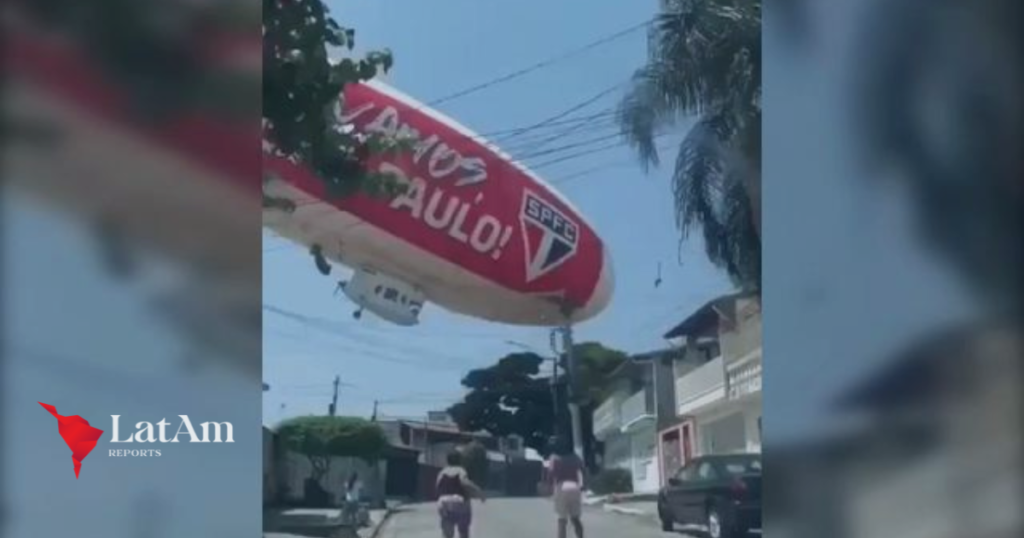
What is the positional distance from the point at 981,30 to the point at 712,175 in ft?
2.82

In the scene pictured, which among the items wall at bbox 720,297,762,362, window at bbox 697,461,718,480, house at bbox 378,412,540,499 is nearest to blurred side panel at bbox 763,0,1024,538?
wall at bbox 720,297,762,362

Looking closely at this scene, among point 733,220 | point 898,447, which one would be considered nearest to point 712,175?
point 733,220

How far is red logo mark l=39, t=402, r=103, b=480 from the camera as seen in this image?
14.5ft

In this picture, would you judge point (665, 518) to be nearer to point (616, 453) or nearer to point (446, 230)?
point (616, 453)

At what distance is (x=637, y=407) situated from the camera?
180 inches

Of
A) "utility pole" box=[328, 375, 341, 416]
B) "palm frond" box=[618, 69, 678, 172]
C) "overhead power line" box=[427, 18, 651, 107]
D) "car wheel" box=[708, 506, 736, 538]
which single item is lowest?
"car wheel" box=[708, 506, 736, 538]

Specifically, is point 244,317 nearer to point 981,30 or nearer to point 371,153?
point 371,153

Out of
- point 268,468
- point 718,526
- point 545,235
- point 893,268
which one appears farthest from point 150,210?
point 893,268

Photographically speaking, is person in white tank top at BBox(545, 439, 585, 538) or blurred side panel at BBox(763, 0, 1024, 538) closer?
person in white tank top at BBox(545, 439, 585, 538)

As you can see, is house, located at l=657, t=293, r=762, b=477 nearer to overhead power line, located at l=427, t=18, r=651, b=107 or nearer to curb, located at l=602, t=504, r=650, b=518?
curb, located at l=602, t=504, r=650, b=518

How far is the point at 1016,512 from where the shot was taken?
489 cm

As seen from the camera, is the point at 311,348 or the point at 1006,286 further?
the point at 1006,286

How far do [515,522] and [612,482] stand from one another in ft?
0.83

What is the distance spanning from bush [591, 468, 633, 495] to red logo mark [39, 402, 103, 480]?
3.89ft
